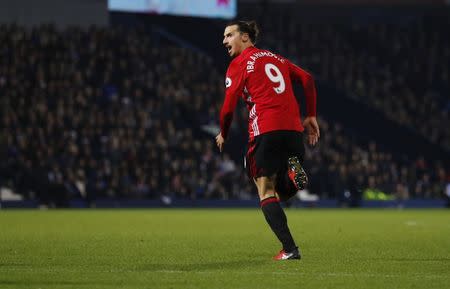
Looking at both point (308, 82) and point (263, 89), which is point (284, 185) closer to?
point (263, 89)

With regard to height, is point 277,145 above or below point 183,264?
above

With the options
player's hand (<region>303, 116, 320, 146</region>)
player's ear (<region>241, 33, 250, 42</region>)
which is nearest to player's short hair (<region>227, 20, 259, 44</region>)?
player's ear (<region>241, 33, 250, 42</region>)

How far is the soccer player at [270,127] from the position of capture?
34.6ft

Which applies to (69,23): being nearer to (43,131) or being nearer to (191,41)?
(191,41)

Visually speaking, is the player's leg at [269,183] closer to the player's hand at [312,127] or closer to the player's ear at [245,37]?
the player's hand at [312,127]

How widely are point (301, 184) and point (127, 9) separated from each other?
27429mm

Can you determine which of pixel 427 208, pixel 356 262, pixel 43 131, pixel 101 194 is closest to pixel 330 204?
pixel 427 208

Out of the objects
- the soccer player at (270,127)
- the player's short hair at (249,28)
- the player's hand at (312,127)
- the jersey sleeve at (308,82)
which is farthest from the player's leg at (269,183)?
the player's short hair at (249,28)

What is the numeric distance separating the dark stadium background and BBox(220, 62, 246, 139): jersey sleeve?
21.1m

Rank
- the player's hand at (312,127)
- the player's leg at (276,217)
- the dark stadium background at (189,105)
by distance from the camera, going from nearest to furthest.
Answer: the player's leg at (276,217)
the player's hand at (312,127)
the dark stadium background at (189,105)

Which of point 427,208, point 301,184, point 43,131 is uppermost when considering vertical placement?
point 301,184

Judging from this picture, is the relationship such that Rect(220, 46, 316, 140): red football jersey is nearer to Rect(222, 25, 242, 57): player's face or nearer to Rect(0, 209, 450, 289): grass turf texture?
Rect(222, 25, 242, 57): player's face

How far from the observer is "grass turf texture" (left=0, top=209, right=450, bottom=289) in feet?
28.1

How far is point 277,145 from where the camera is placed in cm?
1061
